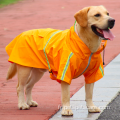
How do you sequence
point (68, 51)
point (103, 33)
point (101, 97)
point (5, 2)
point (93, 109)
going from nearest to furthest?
point (103, 33) → point (68, 51) → point (93, 109) → point (101, 97) → point (5, 2)

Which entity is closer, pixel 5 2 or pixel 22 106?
pixel 22 106

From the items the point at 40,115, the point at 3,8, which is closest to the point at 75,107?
the point at 40,115

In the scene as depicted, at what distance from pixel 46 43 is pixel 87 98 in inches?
40.9

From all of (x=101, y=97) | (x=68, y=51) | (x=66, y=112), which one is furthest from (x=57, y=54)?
(x=101, y=97)

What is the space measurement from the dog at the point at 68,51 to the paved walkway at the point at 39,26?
30cm

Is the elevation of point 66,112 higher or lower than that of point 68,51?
lower

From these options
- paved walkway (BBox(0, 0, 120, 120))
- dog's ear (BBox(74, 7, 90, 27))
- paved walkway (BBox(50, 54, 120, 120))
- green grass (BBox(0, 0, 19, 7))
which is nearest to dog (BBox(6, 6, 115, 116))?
dog's ear (BBox(74, 7, 90, 27))

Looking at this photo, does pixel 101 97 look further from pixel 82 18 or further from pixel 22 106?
pixel 82 18

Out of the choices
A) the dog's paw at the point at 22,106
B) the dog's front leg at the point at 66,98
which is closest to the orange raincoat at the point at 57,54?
the dog's front leg at the point at 66,98

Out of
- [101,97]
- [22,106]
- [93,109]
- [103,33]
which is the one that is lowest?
[101,97]

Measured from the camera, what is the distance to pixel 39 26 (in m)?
14.8

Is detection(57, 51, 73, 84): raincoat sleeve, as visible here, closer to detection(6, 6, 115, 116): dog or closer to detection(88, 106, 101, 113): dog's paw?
detection(6, 6, 115, 116): dog

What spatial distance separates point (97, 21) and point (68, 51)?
1.89 feet

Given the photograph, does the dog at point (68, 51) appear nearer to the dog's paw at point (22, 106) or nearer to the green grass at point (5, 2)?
the dog's paw at point (22, 106)
